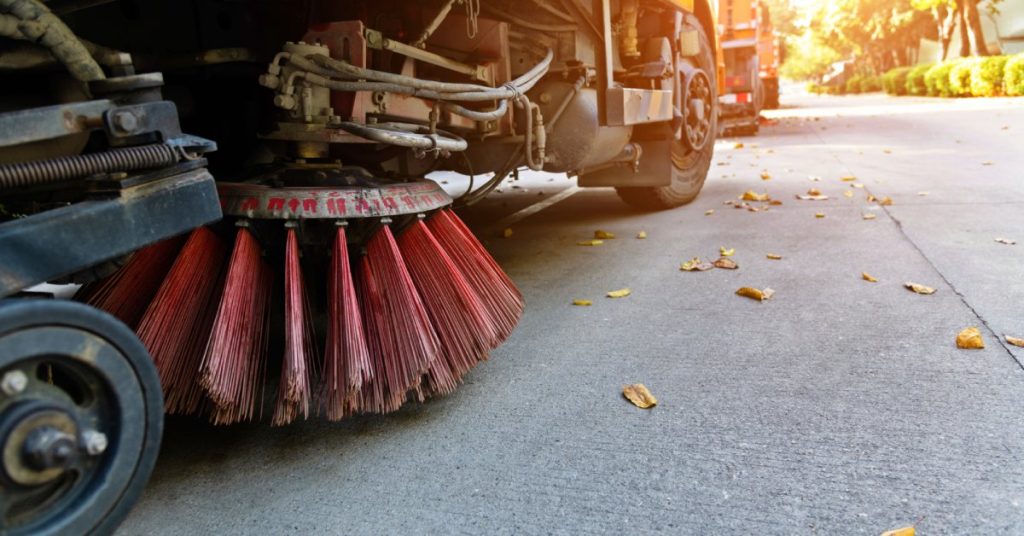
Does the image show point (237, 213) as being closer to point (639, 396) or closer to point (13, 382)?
point (13, 382)

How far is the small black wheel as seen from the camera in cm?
114

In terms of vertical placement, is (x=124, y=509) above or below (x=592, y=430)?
above

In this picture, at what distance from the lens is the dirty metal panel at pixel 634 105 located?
11.6ft

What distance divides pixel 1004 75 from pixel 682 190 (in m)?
17.9

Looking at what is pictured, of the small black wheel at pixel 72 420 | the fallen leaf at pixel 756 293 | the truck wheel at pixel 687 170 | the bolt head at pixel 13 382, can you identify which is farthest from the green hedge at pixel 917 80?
the bolt head at pixel 13 382

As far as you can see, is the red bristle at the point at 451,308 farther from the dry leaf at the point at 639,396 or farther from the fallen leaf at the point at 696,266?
the fallen leaf at the point at 696,266

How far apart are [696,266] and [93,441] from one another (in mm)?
3000

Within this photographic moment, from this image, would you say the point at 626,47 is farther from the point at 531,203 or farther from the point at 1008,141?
the point at 1008,141

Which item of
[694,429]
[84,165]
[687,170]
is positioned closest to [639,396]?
[694,429]

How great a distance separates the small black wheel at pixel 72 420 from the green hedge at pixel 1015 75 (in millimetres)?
21491

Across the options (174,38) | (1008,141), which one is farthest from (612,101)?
(1008,141)

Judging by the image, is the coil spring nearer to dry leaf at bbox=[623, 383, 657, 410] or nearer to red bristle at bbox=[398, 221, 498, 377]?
red bristle at bbox=[398, 221, 498, 377]

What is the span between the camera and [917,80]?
24938 millimetres

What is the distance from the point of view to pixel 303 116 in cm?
207
